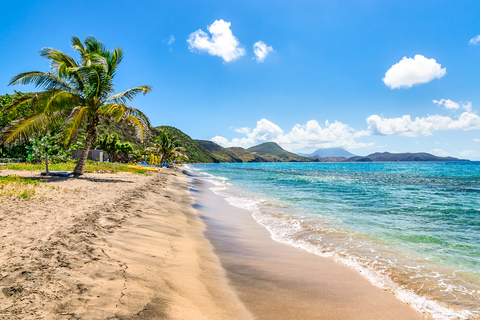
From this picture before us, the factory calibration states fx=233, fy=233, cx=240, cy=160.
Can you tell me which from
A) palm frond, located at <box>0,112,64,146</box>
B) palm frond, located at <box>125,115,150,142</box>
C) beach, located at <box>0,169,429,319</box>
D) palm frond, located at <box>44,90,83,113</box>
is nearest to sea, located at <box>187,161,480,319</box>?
beach, located at <box>0,169,429,319</box>

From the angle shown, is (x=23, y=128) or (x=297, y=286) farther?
(x=23, y=128)

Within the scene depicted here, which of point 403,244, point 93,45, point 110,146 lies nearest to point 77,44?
point 93,45

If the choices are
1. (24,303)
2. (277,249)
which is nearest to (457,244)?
(277,249)

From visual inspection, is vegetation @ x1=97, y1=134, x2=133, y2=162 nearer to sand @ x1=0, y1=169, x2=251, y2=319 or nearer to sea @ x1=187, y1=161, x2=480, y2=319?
sea @ x1=187, y1=161, x2=480, y2=319

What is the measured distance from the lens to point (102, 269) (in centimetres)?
363

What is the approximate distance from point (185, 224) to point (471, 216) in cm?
1414

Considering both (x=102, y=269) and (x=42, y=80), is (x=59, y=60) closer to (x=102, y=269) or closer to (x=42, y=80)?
(x=42, y=80)

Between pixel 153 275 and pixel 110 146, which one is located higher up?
pixel 110 146

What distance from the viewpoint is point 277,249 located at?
260 inches

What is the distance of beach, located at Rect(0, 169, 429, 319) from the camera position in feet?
9.21

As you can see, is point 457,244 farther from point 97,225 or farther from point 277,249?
point 97,225

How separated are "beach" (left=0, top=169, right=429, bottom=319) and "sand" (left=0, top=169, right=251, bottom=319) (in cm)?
1

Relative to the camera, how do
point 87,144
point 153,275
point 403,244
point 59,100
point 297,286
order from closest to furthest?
point 153,275
point 297,286
point 403,244
point 59,100
point 87,144

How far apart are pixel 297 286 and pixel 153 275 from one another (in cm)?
263
